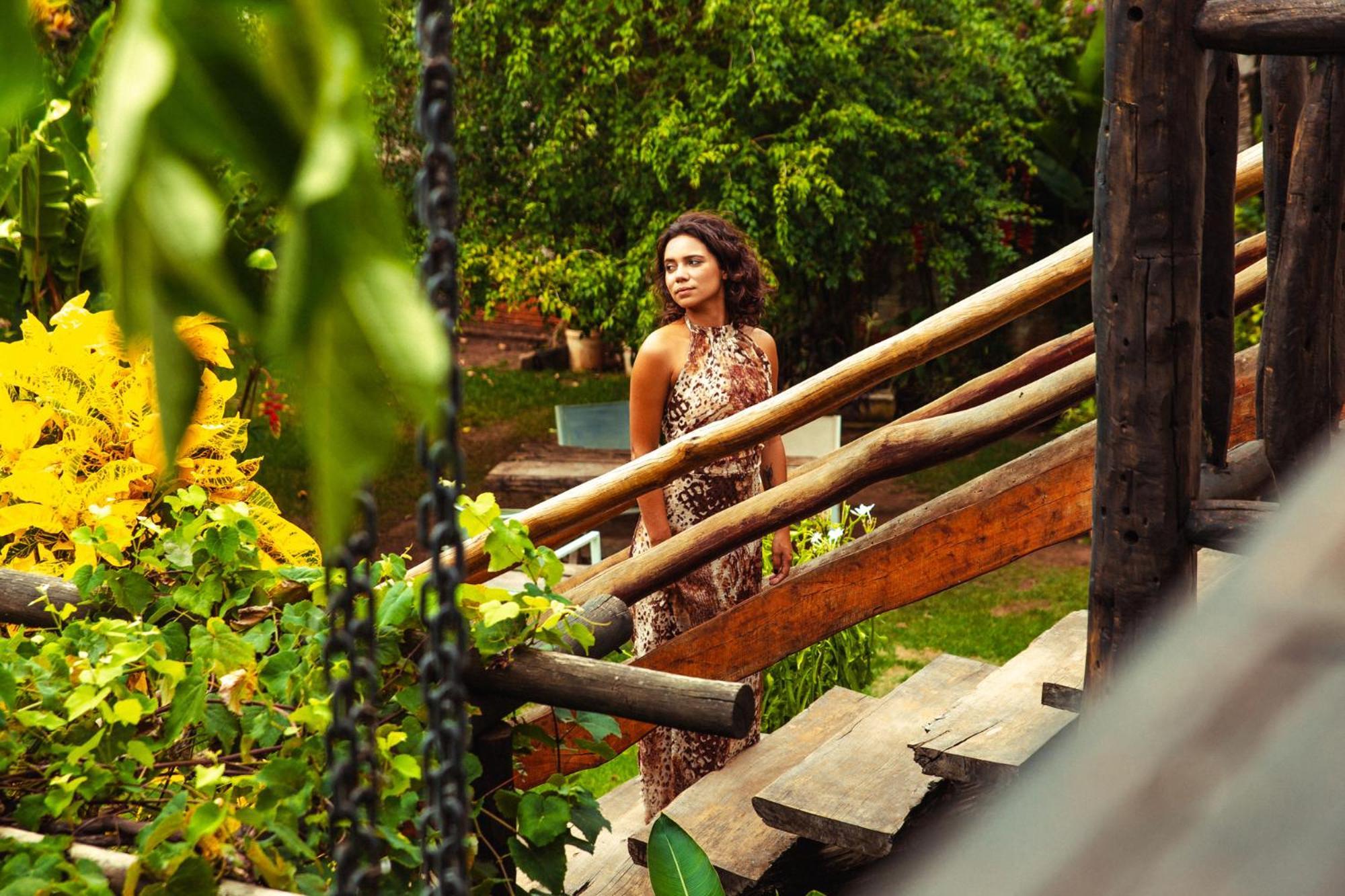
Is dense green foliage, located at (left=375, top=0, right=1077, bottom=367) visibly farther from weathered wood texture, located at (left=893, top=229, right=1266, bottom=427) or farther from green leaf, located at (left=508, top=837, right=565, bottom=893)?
green leaf, located at (left=508, top=837, right=565, bottom=893)

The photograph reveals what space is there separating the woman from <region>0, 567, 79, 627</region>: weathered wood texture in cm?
156

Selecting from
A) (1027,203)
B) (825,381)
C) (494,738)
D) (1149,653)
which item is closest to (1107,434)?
(825,381)

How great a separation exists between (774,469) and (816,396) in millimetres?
1008

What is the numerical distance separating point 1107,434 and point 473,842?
1.23 m

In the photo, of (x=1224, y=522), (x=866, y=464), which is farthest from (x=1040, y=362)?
(x=1224, y=522)

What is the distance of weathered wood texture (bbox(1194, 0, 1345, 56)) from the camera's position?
177 centimetres

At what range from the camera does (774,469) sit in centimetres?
341

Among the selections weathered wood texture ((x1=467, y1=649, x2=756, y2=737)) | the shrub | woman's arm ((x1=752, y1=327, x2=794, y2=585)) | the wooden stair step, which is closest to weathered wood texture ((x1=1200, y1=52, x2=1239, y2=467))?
the wooden stair step

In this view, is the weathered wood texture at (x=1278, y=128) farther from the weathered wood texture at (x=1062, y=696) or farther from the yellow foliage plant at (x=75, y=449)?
the yellow foliage plant at (x=75, y=449)

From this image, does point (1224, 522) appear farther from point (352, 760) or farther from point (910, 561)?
point (352, 760)

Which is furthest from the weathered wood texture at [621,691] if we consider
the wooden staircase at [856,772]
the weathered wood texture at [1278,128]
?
the weathered wood texture at [1278,128]

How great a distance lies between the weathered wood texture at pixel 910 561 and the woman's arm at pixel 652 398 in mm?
483

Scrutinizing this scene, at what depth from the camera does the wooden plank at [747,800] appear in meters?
2.40

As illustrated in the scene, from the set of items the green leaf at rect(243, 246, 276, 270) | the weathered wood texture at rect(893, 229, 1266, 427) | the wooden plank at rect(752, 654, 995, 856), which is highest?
the green leaf at rect(243, 246, 276, 270)
